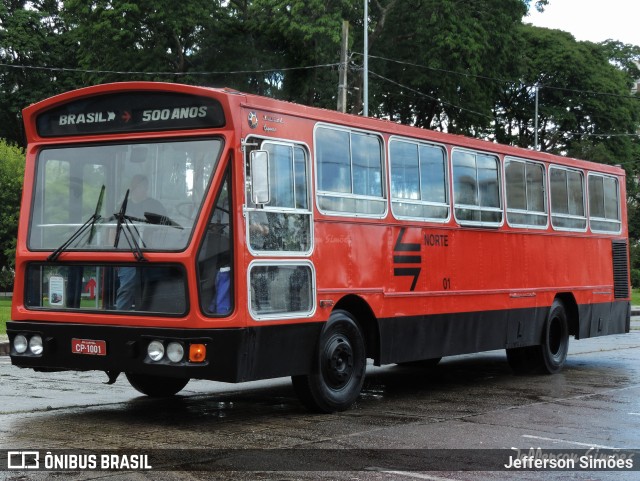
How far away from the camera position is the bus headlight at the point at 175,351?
931cm

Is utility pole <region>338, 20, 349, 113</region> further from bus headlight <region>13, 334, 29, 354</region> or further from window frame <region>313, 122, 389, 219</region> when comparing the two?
bus headlight <region>13, 334, 29, 354</region>

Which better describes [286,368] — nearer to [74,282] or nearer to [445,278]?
[74,282]

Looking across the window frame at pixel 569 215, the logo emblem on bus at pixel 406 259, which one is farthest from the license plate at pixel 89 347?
the window frame at pixel 569 215

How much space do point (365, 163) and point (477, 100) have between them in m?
34.2

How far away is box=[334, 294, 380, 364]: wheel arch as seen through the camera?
37.1ft

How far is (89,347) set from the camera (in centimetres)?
971

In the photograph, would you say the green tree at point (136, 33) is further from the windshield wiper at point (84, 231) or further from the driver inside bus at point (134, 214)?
the driver inside bus at point (134, 214)

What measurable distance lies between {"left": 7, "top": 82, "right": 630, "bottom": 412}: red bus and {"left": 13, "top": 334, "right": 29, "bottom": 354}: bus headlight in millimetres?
14

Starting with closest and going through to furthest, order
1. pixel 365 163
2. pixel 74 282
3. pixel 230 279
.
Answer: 1. pixel 230 279
2. pixel 74 282
3. pixel 365 163

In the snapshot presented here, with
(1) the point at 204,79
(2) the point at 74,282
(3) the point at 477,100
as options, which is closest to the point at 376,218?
(2) the point at 74,282

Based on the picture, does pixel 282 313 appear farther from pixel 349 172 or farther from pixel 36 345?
pixel 36 345

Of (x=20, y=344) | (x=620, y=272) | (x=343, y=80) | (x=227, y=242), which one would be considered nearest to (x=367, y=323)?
(x=227, y=242)

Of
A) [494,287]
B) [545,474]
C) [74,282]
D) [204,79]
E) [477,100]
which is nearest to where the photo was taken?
[545,474]

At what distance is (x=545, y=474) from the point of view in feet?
26.1
